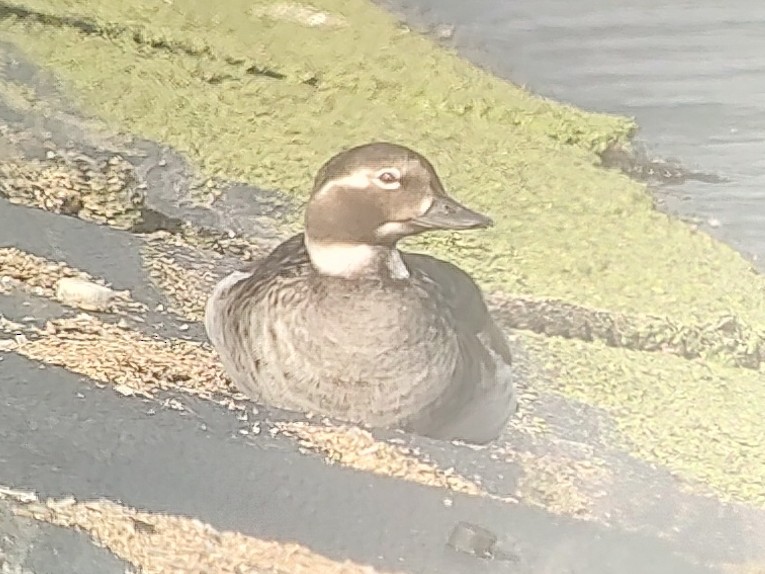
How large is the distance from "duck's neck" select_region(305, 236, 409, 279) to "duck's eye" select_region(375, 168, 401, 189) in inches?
2.3

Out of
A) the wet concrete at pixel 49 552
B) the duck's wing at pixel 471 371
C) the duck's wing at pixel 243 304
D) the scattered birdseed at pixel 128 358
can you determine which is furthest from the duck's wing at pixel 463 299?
the wet concrete at pixel 49 552

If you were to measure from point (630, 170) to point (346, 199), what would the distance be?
280 mm

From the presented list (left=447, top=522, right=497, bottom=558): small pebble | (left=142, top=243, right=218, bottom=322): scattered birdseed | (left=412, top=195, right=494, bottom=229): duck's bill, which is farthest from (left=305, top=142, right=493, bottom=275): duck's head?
(left=447, top=522, right=497, bottom=558): small pebble

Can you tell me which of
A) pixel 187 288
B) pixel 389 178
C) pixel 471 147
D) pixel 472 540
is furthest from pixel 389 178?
pixel 472 540

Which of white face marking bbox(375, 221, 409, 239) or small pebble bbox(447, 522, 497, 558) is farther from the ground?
white face marking bbox(375, 221, 409, 239)

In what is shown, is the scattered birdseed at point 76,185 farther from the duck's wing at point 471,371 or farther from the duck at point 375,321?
the duck's wing at point 471,371

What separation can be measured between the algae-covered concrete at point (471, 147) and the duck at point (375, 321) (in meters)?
0.04

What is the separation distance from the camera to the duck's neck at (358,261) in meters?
1.07

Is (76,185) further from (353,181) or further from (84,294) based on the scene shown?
(353,181)

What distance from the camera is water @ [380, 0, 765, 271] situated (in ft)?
3.58

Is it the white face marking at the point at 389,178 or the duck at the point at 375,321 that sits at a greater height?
the white face marking at the point at 389,178

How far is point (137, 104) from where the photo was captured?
45.7 inches

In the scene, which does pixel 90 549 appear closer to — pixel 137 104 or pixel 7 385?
pixel 7 385

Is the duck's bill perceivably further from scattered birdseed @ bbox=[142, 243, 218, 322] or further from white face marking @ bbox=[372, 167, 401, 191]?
scattered birdseed @ bbox=[142, 243, 218, 322]
